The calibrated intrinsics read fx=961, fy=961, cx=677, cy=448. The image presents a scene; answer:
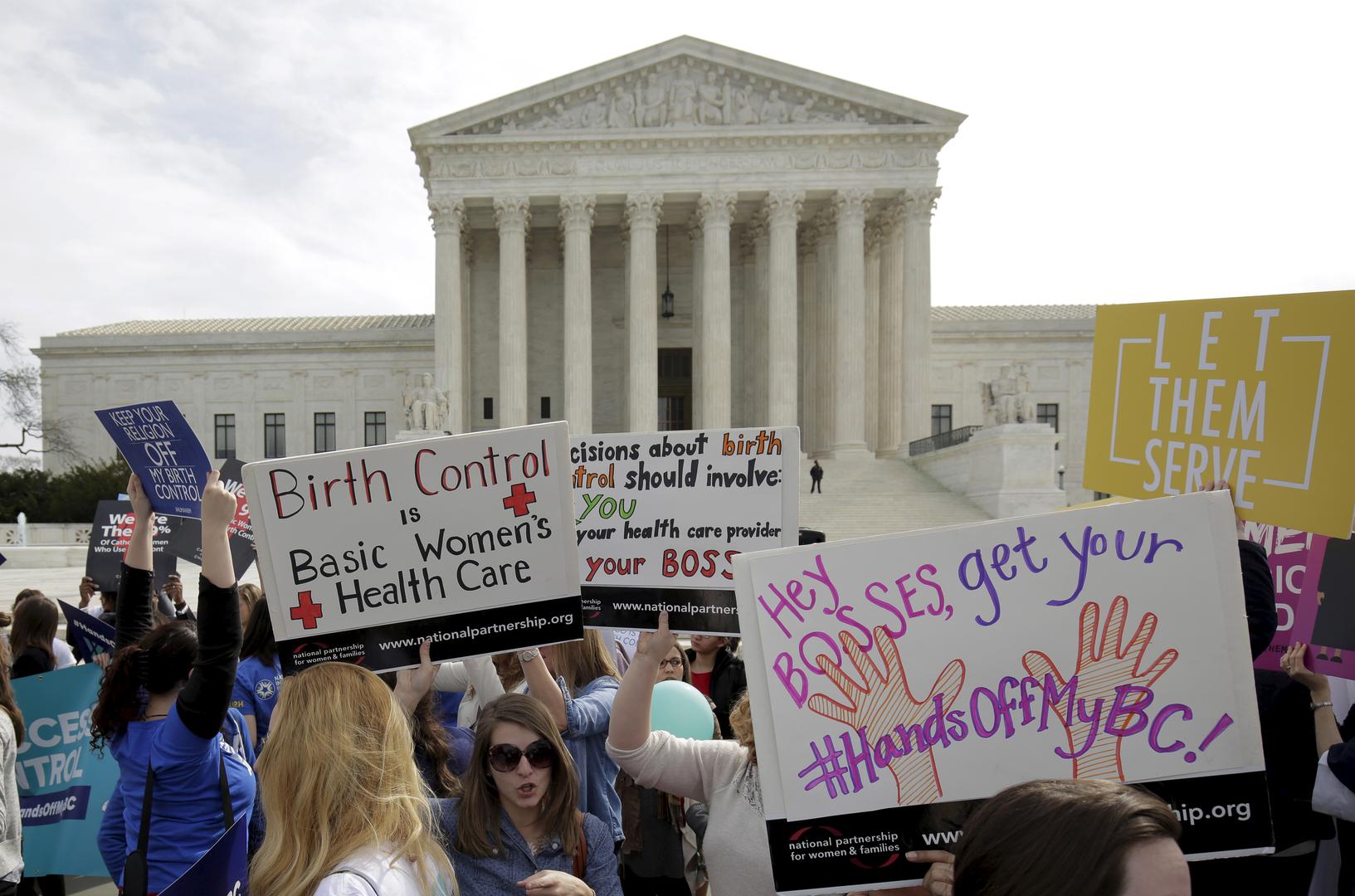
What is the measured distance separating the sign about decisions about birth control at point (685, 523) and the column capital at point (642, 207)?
112 ft

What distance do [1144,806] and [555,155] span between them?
38502mm

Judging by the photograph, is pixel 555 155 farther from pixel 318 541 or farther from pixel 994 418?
pixel 318 541

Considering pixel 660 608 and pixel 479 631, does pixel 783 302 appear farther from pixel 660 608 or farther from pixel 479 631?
pixel 479 631

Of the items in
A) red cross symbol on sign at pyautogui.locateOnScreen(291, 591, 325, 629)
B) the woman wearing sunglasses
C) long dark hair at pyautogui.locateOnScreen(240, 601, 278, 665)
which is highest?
red cross symbol on sign at pyautogui.locateOnScreen(291, 591, 325, 629)

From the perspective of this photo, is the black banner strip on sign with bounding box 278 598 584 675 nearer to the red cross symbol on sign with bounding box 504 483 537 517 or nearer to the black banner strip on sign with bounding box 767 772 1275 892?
the red cross symbol on sign with bounding box 504 483 537 517

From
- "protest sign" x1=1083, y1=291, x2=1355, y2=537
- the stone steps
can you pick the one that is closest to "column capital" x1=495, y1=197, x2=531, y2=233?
the stone steps

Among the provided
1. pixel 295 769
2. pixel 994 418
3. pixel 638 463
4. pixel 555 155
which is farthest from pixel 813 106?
pixel 295 769

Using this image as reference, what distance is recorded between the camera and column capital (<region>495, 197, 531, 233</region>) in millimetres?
37781

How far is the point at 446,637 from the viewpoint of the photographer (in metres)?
3.92

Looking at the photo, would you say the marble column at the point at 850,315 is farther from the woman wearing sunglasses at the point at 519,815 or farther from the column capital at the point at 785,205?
the woman wearing sunglasses at the point at 519,815

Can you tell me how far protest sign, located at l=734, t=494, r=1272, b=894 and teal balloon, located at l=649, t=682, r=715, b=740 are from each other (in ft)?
6.03

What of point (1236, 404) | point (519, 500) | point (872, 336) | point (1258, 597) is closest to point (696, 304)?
point (872, 336)

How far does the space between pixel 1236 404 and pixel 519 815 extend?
3.38 meters

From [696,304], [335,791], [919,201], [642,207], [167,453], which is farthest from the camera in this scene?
[696,304]
